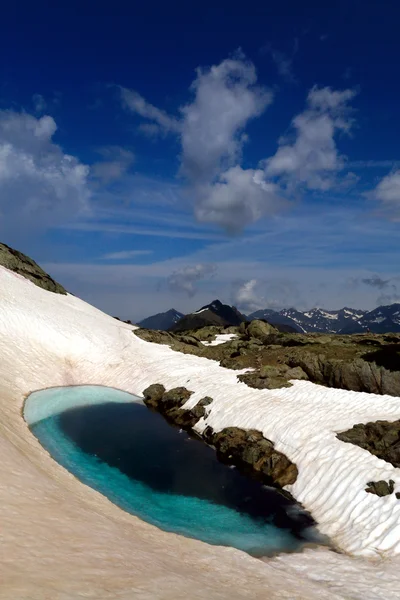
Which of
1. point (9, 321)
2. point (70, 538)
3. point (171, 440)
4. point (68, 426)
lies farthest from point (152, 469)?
point (9, 321)

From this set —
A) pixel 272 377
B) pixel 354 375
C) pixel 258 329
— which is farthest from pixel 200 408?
pixel 258 329

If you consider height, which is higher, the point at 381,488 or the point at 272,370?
the point at 272,370

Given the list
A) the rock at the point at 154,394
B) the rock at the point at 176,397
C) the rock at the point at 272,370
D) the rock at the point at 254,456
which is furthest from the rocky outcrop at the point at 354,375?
the rock at the point at 154,394

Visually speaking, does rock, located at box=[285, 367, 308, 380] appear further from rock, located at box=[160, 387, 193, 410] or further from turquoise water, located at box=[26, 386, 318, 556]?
turquoise water, located at box=[26, 386, 318, 556]

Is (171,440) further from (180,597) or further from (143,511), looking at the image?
(180,597)

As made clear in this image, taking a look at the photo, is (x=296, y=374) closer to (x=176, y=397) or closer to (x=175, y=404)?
(x=176, y=397)

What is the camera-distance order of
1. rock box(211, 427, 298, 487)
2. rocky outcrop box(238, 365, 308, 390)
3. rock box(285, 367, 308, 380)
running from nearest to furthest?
rock box(211, 427, 298, 487) → rocky outcrop box(238, 365, 308, 390) → rock box(285, 367, 308, 380)

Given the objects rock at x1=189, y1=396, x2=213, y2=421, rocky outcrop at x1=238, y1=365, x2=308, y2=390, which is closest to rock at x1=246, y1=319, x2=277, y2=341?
rocky outcrop at x1=238, y1=365, x2=308, y2=390

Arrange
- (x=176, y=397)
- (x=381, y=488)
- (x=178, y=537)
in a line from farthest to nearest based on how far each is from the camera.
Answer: (x=176, y=397)
(x=381, y=488)
(x=178, y=537)

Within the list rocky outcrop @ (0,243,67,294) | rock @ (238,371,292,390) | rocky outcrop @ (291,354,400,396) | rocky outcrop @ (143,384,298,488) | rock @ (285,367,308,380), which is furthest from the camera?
rocky outcrop @ (0,243,67,294)
